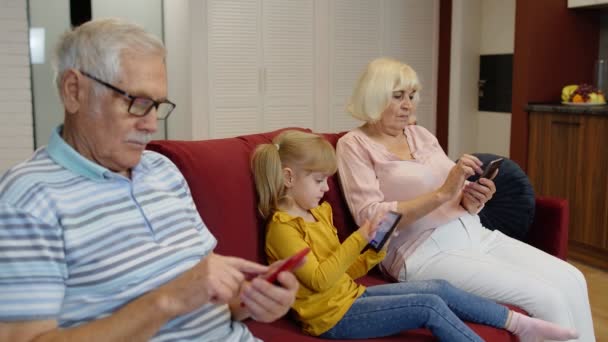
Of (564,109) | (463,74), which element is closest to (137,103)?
(564,109)

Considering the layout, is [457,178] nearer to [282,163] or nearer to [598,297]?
[282,163]

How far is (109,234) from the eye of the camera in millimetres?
1167

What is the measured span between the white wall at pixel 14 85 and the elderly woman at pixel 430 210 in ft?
9.03

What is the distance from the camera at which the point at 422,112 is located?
213 inches

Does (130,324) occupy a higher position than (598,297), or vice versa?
(130,324)

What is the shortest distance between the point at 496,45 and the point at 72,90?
4.45 metres

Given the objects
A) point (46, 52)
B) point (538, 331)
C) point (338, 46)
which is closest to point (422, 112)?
point (338, 46)

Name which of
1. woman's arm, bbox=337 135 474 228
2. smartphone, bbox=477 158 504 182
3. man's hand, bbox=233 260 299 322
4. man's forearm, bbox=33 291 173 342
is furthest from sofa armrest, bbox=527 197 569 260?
man's forearm, bbox=33 291 173 342

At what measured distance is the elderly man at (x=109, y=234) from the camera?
3.38 ft

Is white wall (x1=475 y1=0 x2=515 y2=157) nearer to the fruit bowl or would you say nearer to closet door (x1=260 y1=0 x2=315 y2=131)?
the fruit bowl

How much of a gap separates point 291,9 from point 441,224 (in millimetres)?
3052

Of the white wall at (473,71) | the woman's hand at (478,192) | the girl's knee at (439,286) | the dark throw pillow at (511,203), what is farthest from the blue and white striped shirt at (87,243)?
the white wall at (473,71)

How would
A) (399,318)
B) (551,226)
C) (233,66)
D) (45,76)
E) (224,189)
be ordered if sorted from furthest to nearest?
(233,66) < (45,76) < (551,226) < (224,189) < (399,318)

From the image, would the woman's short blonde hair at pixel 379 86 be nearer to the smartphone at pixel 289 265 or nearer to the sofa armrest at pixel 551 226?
the sofa armrest at pixel 551 226
